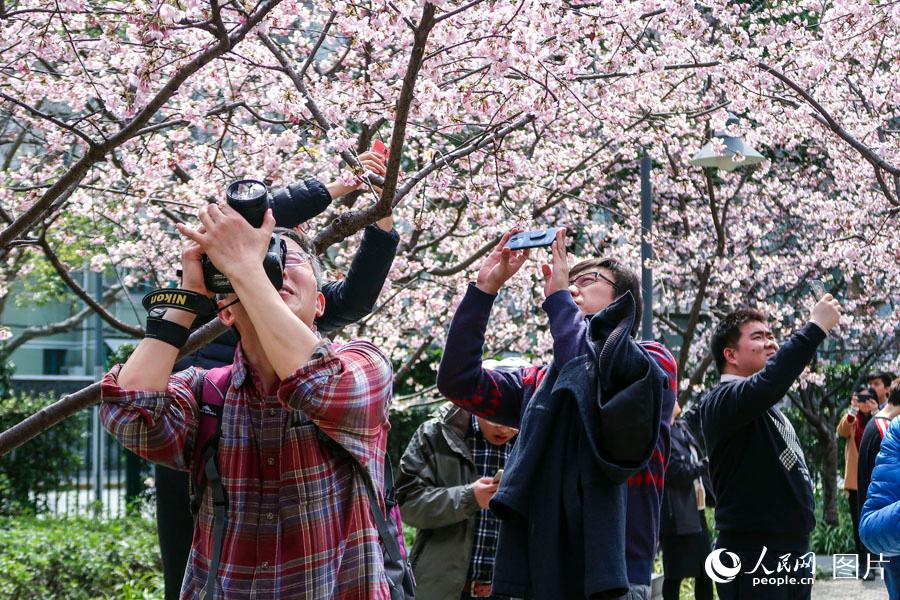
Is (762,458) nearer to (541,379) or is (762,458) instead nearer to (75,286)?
(541,379)

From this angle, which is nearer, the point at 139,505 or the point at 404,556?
the point at 404,556

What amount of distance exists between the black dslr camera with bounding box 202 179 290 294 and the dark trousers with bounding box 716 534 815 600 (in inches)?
125

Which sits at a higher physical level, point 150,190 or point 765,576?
point 150,190

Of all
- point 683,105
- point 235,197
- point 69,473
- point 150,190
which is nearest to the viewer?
point 235,197

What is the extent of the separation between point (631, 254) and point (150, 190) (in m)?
5.06

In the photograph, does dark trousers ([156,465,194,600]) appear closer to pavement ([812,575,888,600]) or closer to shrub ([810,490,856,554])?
pavement ([812,575,888,600])

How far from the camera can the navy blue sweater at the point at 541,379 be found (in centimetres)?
312

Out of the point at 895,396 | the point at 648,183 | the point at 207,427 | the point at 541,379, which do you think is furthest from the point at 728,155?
the point at 207,427

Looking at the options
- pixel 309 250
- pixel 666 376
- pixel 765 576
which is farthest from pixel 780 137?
pixel 309 250

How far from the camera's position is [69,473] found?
1315cm

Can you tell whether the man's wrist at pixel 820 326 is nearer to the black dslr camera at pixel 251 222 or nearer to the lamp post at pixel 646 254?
the black dslr camera at pixel 251 222

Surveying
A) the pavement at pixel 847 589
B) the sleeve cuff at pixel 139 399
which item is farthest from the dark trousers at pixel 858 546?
the sleeve cuff at pixel 139 399

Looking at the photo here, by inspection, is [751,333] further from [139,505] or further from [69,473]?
[69,473]

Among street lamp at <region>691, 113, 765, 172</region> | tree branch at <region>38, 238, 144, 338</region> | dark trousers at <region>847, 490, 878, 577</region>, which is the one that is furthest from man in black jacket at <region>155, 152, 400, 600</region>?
dark trousers at <region>847, 490, 878, 577</region>
